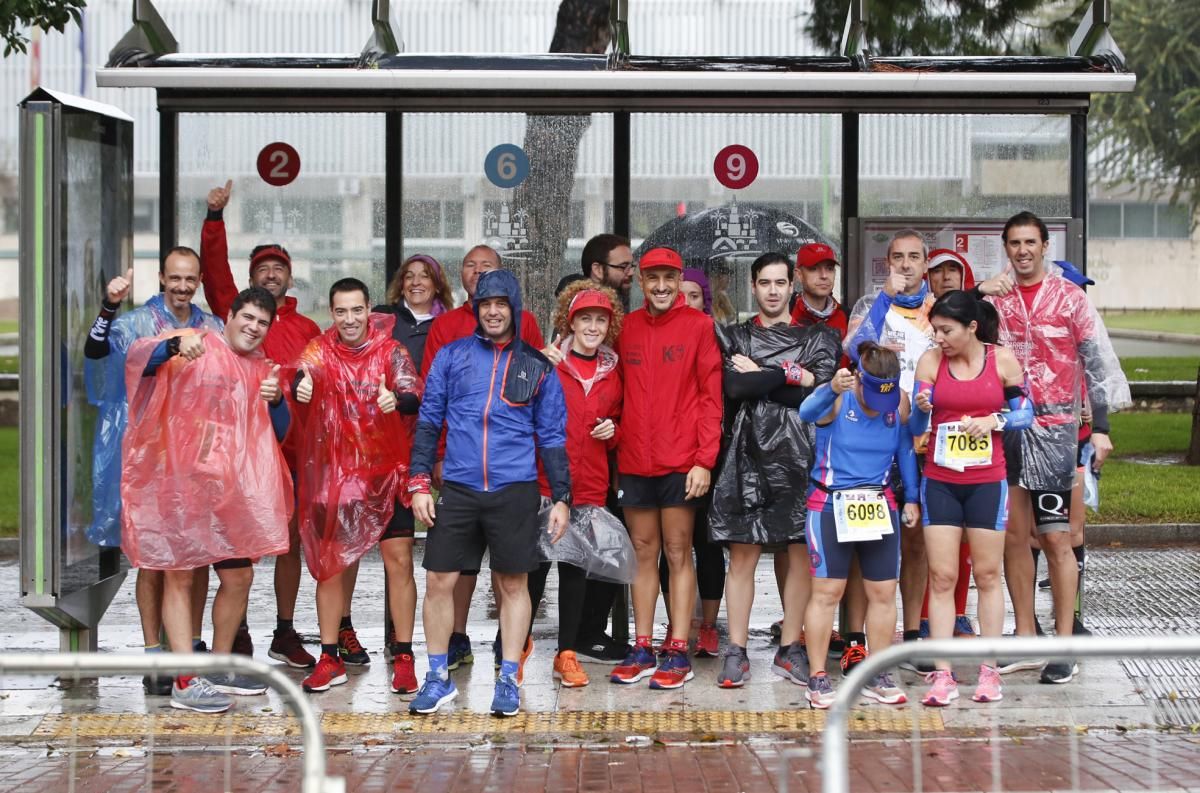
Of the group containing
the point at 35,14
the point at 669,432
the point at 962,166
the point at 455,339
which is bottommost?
the point at 669,432

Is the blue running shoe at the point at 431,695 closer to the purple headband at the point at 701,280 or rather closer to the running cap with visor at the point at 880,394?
the running cap with visor at the point at 880,394

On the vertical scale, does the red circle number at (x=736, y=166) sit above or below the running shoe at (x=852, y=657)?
above

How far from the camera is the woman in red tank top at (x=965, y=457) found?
647 cm

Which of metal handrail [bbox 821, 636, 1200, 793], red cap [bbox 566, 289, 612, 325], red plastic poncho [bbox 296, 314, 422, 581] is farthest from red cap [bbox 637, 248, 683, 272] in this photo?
metal handrail [bbox 821, 636, 1200, 793]

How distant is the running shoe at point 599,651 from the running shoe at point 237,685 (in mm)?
1447

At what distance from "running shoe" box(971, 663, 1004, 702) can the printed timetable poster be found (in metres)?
2.28

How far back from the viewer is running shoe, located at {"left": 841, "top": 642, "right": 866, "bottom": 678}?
23.2 feet

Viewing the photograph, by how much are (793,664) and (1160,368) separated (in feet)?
71.9

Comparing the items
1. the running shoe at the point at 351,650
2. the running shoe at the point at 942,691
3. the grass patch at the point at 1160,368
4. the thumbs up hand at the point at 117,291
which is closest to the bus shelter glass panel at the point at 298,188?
the thumbs up hand at the point at 117,291

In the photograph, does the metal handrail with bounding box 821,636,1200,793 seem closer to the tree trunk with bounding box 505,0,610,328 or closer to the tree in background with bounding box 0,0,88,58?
the tree trunk with bounding box 505,0,610,328

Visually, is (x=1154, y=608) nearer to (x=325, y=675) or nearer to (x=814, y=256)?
(x=814, y=256)

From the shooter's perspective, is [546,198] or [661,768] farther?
[546,198]

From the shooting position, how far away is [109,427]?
6926 mm

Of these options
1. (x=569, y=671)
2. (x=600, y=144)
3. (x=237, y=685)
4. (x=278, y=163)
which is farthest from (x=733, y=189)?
(x=237, y=685)
